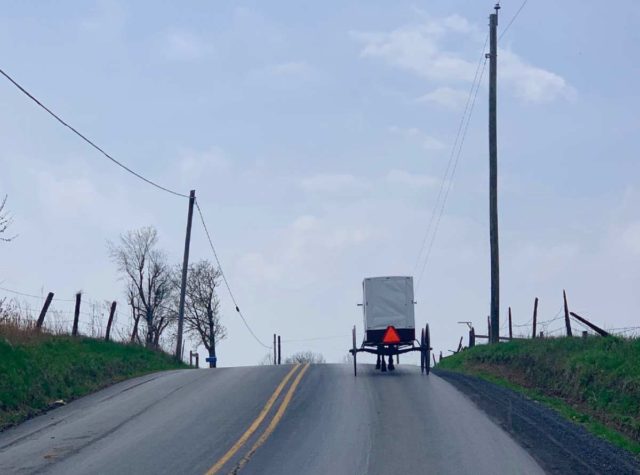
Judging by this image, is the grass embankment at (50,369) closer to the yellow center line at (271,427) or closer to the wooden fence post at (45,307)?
the wooden fence post at (45,307)

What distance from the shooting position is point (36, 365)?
74.5 feet

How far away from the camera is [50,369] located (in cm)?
2309

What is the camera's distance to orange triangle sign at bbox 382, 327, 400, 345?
1091 inches

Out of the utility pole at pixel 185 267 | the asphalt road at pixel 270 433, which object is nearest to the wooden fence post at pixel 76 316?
the asphalt road at pixel 270 433

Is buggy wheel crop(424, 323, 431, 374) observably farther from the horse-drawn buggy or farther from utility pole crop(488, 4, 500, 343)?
utility pole crop(488, 4, 500, 343)

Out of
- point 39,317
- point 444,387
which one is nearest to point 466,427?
point 444,387

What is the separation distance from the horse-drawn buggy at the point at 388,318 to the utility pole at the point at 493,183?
4569 mm

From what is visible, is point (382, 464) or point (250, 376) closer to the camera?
point (382, 464)

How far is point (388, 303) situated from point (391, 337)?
3.69 feet

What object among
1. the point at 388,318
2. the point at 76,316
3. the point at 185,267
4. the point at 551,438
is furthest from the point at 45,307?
the point at 551,438

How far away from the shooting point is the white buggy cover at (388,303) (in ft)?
92.4

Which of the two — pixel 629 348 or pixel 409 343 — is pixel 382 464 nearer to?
pixel 629 348

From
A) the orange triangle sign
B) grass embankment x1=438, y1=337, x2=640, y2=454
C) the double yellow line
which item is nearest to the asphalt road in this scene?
the double yellow line

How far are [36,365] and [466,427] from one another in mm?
11307
